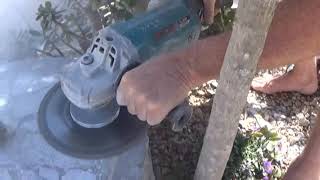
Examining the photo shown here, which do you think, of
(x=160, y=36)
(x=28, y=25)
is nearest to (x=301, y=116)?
(x=160, y=36)

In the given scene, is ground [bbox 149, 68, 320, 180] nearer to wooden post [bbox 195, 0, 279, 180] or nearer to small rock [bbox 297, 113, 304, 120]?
small rock [bbox 297, 113, 304, 120]

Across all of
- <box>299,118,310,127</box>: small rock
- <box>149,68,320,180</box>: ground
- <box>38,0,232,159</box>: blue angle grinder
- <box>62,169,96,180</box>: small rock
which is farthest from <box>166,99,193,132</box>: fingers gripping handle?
<box>299,118,310,127</box>: small rock

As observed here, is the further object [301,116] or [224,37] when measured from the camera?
[301,116]

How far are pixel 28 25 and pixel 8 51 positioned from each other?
194 mm

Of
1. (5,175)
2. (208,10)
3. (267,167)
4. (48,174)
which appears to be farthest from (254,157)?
(5,175)

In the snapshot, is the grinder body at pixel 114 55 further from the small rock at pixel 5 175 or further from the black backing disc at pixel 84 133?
the small rock at pixel 5 175

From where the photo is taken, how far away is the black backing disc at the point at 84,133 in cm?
168

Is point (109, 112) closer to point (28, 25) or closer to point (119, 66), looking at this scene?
point (119, 66)

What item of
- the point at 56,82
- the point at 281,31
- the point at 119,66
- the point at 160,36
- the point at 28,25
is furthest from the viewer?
the point at 28,25

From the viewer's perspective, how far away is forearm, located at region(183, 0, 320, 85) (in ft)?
4.75

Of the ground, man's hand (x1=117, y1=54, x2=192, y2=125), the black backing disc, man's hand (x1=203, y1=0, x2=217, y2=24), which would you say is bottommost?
the ground

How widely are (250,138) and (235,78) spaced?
86cm

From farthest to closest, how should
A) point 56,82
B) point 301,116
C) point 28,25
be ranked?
point 28,25 < point 301,116 < point 56,82

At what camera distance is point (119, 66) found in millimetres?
1561
